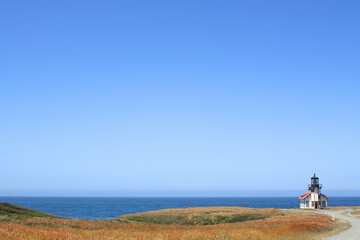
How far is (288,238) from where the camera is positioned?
26984 millimetres

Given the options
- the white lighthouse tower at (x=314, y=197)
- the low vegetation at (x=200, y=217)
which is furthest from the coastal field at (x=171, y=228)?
the white lighthouse tower at (x=314, y=197)

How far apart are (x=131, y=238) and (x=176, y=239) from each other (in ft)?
9.81

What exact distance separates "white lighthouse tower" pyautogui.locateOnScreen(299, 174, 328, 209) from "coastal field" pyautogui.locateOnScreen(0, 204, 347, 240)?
33979 millimetres

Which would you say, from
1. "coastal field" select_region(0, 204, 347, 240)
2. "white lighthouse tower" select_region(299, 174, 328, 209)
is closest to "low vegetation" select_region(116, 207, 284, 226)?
"coastal field" select_region(0, 204, 347, 240)

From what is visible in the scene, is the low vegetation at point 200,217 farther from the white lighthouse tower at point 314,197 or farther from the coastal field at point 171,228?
the white lighthouse tower at point 314,197

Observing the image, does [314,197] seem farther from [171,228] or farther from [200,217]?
[171,228]

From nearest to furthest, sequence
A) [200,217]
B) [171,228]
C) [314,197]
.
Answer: [171,228] < [200,217] < [314,197]

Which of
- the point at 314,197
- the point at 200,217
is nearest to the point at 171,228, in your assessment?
the point at 200,217

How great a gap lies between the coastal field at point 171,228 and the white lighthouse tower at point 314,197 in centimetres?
3398

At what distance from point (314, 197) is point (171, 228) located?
66.9 meters

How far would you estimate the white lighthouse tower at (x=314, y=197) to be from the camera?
89562mm

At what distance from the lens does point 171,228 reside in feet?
111

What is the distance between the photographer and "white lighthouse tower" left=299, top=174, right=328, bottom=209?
294ft

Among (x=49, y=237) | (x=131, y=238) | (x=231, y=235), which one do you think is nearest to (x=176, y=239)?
(x=131, y=238)
